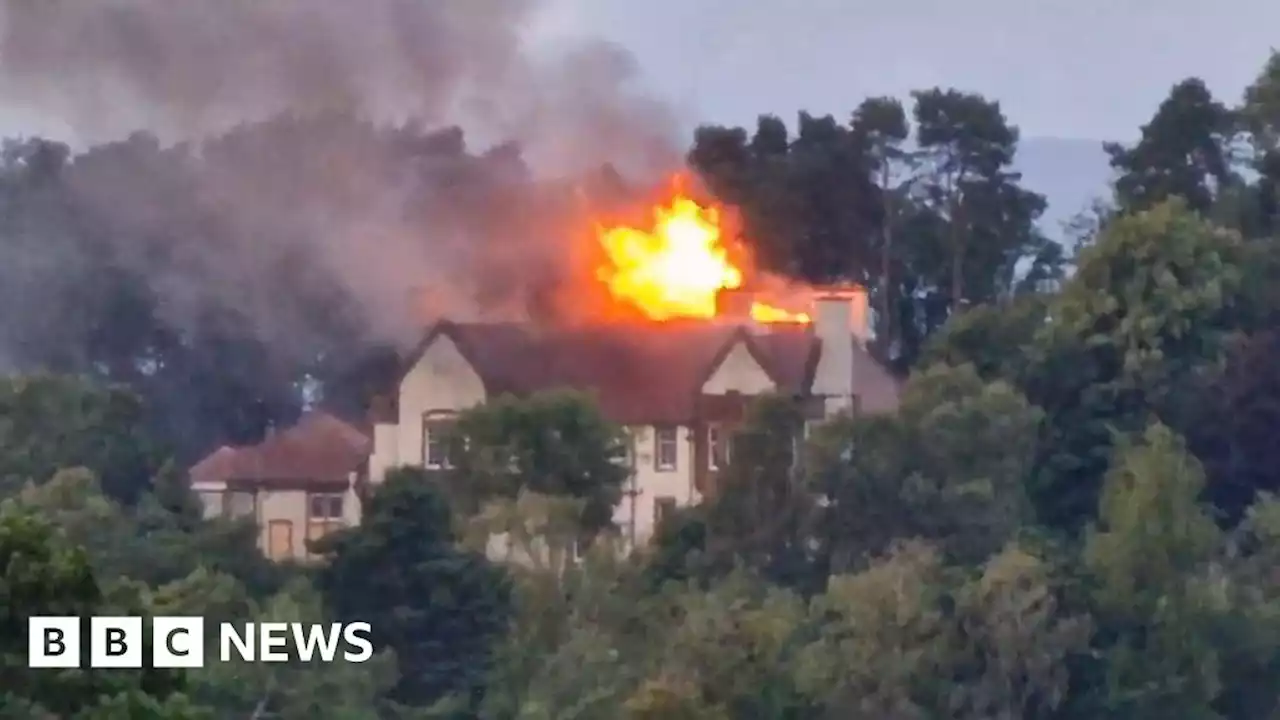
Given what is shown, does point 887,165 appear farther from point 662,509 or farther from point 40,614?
point 40,614

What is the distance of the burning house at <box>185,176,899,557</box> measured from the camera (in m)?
41.5

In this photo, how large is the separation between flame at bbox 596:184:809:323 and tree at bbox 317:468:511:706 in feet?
35.2

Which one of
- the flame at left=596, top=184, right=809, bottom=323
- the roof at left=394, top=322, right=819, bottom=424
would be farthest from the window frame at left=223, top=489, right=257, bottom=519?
the flame at left=596, top=184, right=809, bottom=323

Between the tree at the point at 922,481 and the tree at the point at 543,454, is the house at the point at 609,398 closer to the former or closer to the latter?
the tree at the point at 543,454

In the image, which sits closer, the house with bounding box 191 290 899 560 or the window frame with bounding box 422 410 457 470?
the window frame with bounding box 422 410 457 470

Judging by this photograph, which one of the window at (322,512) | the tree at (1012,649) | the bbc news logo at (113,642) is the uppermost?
the window at (322,512)

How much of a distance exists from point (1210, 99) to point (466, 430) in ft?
50.9

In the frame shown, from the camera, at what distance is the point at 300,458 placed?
141ft

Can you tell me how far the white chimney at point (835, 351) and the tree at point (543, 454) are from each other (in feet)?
11.4

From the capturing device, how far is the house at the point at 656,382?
4147cm

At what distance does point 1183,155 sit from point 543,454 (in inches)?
587

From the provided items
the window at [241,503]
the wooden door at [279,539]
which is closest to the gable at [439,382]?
the wooden door at [279,539]

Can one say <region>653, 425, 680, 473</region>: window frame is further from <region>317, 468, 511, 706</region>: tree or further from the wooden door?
<region>317, 468, 511, 706</region>: tree

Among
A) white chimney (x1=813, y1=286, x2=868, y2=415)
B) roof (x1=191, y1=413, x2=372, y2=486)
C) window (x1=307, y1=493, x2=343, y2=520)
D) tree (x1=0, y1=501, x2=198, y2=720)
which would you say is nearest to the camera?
tree (x1=0, y1=501, x2=198, y2=720)
